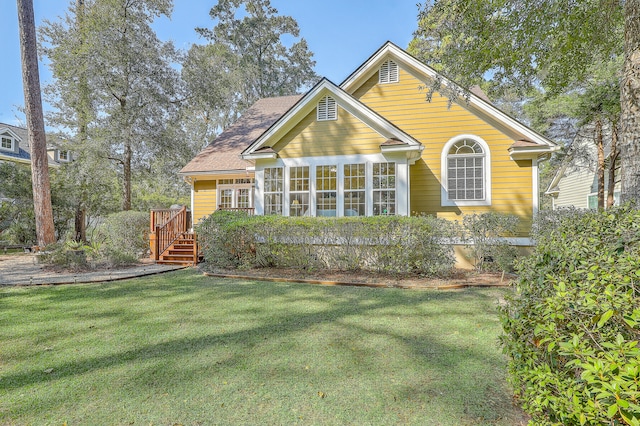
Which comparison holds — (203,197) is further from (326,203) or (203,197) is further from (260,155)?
(326,203)

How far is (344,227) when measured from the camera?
7891 millimetres

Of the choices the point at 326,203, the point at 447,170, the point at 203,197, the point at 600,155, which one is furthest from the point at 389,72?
the point at 600,155

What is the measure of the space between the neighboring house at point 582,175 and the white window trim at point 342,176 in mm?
8938

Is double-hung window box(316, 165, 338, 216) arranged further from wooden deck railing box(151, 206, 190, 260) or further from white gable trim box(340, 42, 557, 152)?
wooden deck railing box(151, 206, 190, 260)

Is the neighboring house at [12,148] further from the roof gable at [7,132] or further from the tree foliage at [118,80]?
the tree foliage at [118,80]

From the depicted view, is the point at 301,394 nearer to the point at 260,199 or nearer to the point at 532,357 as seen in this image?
the point at 532,357

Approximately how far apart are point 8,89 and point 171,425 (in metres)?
36.2

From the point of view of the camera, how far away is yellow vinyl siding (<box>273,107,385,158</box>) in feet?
31.0

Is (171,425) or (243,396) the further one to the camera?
(243,396)

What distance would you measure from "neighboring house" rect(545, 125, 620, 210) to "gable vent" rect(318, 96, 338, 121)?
10.9 meters

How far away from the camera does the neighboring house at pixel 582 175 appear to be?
1443 cm

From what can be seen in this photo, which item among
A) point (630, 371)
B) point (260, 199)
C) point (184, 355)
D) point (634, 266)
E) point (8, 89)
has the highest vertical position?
point (8, 89)

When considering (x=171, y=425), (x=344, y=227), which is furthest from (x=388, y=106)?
(x=171, y=425)

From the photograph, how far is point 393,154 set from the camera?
9.18 m
